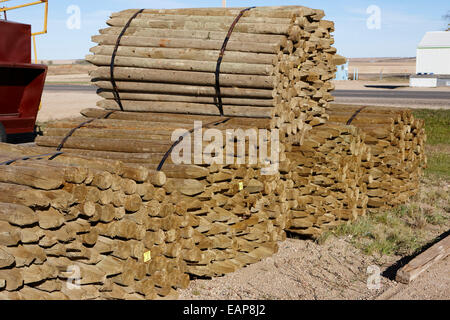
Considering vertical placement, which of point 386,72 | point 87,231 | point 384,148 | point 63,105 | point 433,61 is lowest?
point 63,105

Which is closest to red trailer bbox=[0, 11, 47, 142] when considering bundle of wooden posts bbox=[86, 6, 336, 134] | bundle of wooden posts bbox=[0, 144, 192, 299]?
bundle of wooden posts bbox=[86, 6, 336, 134]

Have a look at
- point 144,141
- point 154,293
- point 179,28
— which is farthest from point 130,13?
point 154,293

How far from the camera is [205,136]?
293 inches

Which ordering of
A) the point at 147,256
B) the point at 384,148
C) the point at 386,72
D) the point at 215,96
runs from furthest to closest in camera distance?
the point at 386,72
the point at 384,148
the point at 215,96
the point at 147,256

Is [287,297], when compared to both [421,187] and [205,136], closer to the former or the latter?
[205,136]

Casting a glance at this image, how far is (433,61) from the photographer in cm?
4878

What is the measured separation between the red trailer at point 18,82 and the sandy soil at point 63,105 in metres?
9.90

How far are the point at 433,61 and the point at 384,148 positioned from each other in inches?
1629

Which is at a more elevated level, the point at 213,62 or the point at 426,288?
the point at 213,62

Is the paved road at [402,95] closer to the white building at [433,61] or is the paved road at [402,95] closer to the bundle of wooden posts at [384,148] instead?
the white building at [433,61]

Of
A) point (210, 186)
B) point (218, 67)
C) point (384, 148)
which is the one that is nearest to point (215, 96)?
point (218, 67)

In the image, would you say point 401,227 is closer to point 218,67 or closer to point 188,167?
point 218,67

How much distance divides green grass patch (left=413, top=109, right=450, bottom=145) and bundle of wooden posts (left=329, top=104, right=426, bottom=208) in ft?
25.3
